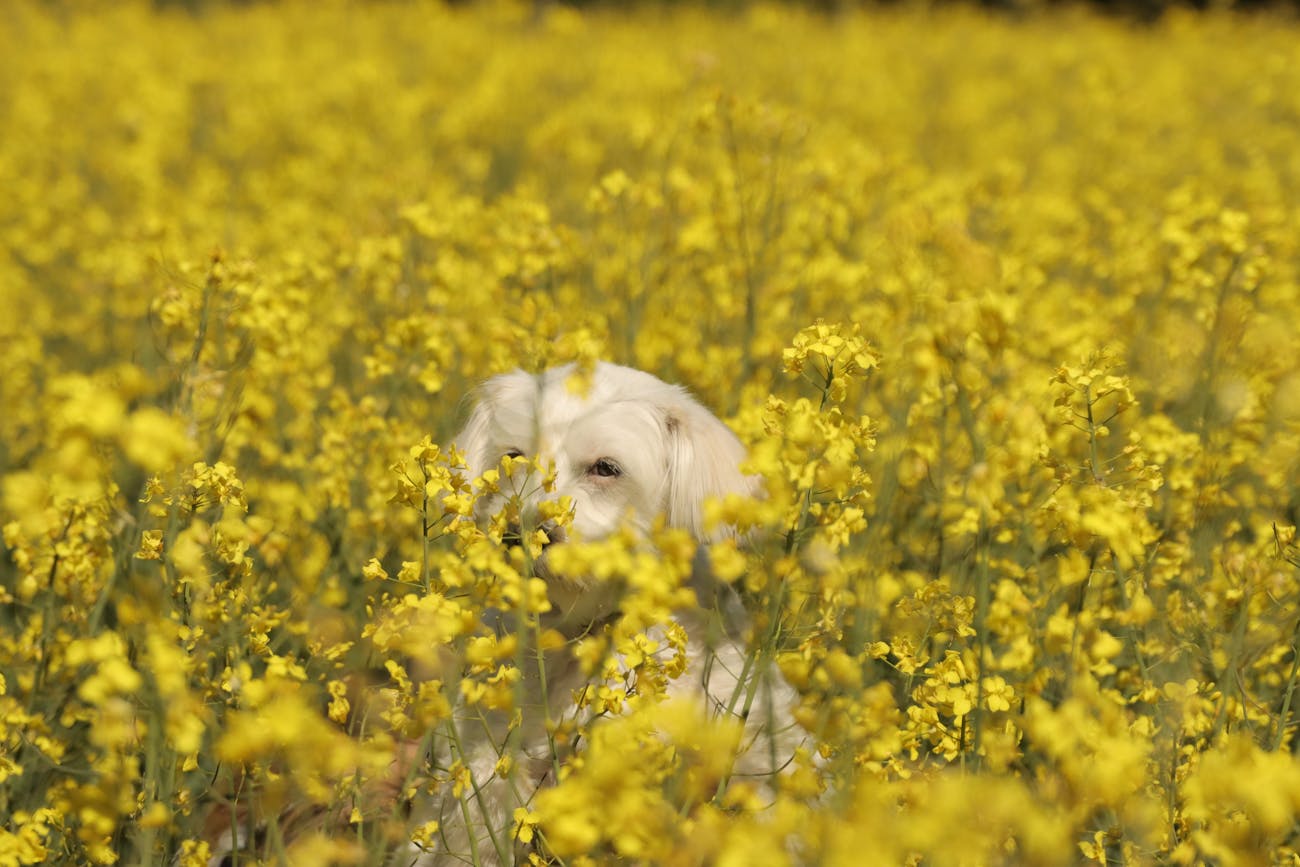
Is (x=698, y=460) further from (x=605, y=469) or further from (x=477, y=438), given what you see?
(x=477, y=438)

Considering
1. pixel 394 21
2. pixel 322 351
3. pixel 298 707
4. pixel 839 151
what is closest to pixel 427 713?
pixel 298 707

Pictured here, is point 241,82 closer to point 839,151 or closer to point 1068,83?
point 839,151

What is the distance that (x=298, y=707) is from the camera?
1454 mm

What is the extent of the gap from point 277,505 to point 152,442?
241 cm

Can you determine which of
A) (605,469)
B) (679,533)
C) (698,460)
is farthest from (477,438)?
(679,533)

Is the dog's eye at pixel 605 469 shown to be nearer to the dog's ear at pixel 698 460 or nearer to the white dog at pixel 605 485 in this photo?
the white dog at pixel 605 485

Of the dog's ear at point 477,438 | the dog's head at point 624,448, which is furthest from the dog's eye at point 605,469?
the dog's ear at point 477,438

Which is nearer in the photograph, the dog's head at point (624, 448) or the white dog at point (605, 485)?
the white dog at point (605, 485)

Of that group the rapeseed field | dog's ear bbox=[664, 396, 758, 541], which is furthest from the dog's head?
the rapeseed field

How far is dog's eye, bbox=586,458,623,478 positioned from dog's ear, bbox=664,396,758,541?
17cm

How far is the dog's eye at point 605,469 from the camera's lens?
10.6ft

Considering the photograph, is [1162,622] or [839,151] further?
[839,151]

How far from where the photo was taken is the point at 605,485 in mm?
3254

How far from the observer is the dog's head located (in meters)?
3.18
